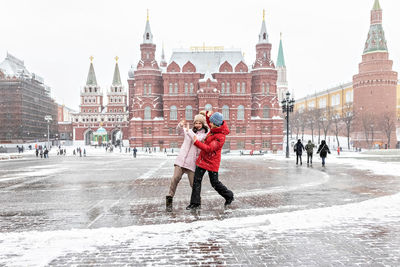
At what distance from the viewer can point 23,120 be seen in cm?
7125

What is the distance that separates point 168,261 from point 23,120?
76.6 m

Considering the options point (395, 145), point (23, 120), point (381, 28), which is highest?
point (381, 28)

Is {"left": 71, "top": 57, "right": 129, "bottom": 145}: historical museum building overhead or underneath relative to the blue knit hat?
overhead

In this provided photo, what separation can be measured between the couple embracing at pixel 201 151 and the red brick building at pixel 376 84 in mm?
67457

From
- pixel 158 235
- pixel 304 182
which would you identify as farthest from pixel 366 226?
pixel 304 182

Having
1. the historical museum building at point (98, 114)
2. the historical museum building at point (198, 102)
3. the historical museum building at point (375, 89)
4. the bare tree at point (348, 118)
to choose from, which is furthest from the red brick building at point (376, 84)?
the historical museum building at point (98, 114)

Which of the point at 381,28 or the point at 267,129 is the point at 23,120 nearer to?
the point at 267,129

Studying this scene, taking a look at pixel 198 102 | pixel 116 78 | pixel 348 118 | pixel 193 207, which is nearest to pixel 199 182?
pixel 193 207

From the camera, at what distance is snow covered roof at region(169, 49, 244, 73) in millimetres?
57062

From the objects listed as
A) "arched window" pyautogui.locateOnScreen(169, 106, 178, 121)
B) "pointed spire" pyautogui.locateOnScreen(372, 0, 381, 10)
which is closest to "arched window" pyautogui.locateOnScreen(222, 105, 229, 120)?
"arched window" pyautogui.locateOnScreen(169, 106, 178, 121)

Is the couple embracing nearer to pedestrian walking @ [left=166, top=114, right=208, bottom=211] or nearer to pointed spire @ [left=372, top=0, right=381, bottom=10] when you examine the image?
pedestrian walking @ [left=166, top=114, right=208, bottom=211]

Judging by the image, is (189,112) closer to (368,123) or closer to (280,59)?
(368,123)

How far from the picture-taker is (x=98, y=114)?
83.9 metres

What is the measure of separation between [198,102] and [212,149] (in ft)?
157
